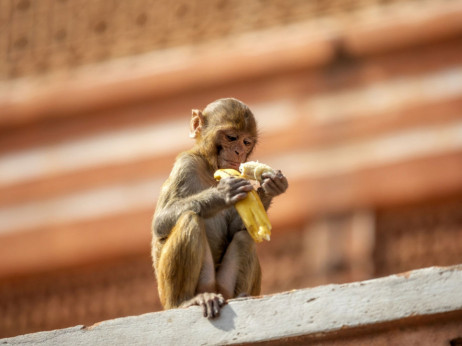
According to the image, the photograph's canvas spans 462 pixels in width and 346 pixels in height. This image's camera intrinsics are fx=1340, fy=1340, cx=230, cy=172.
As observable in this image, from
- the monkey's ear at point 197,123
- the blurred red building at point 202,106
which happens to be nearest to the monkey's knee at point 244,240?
the monkey's ear at point 197,123

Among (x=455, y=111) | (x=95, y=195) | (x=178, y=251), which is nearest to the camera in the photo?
(x=178, y=251)

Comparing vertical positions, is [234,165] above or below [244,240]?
above

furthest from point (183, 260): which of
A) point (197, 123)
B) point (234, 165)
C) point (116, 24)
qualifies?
point (116, 24)

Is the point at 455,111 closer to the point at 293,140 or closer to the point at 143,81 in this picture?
the point at 293,140

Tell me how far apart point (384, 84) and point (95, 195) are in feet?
8.59

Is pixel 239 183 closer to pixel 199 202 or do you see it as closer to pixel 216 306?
pixel 199 202

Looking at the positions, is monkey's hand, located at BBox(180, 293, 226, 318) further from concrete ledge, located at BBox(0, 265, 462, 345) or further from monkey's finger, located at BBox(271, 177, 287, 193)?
monkey's finger, located at BBox(271, 177, 287, 193)

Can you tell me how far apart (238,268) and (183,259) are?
38 centimetres

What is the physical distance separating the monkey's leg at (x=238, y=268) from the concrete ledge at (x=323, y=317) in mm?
645

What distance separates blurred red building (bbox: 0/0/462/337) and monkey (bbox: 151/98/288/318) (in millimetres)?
4530

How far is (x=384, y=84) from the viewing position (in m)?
10.9

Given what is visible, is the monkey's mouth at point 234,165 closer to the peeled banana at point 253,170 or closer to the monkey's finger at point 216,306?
the peeled banana at point 253,170

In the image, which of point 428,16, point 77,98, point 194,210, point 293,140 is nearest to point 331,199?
point 293,140

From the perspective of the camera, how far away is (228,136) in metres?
6.02
